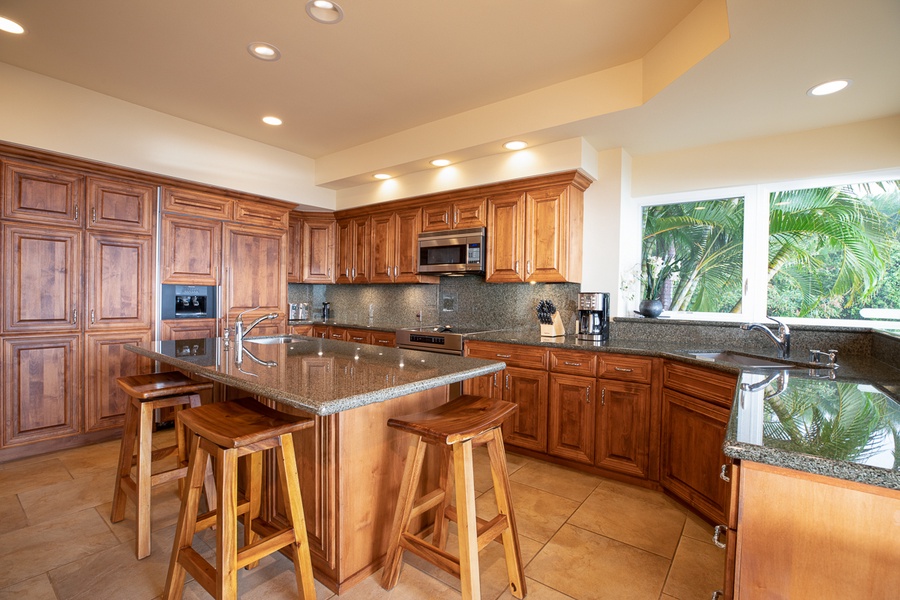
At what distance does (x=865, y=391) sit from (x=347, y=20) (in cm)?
290

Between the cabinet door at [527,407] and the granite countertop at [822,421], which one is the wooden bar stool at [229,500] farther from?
the cabinet door at [527,407]

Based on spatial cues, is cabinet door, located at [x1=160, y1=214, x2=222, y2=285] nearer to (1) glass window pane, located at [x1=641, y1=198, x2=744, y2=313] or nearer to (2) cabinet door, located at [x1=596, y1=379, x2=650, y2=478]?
(2) cabinet door, located at [x1=596, y1=379, x2=650, y2=478]

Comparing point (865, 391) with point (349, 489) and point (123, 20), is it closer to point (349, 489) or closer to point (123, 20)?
point (349, 489)

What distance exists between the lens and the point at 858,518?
86 centimetres

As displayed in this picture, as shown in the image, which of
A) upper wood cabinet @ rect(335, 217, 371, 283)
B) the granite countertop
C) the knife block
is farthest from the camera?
upper wood cabinet @ rect(335, 217, 371, 283)

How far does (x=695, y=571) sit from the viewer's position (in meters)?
1.88

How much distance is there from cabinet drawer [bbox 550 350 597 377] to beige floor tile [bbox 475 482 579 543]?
809 millimetres

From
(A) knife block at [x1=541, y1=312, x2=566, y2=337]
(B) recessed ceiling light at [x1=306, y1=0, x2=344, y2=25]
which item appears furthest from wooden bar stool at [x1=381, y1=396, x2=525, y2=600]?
(B) recessed ceiling light at [x1=306, y1=0, x2=344, y2=25]

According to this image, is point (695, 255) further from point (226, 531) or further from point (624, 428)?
point (226, 531)

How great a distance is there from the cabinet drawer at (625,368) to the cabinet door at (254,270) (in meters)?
3.34

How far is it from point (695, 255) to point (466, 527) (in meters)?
2.91

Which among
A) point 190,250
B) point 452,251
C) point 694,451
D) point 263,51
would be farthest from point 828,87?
point 190,250

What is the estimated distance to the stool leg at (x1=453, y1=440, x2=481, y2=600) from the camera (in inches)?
56.4

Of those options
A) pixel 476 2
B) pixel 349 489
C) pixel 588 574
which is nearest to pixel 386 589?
pixel 349 489
